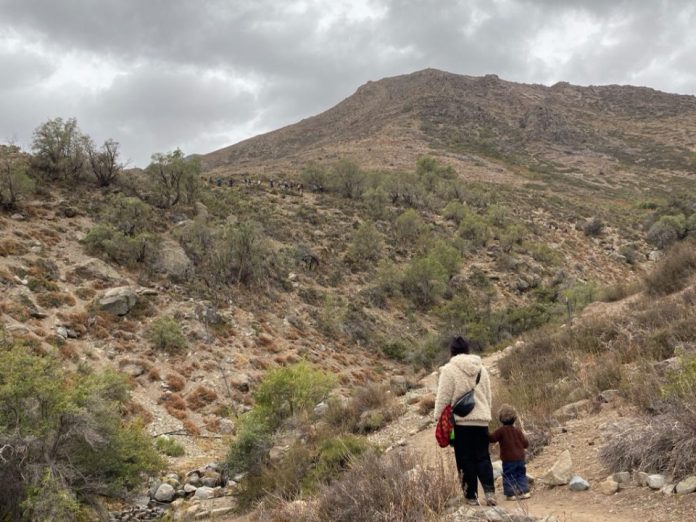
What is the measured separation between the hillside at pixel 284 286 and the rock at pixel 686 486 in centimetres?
287

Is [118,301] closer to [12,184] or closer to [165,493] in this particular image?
[12,184]

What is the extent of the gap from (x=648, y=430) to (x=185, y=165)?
27.1 m

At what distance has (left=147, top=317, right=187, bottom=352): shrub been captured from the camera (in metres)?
16.2

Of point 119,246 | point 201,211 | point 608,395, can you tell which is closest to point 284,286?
point 119,246

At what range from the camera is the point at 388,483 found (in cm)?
396

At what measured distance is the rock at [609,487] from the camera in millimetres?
4031

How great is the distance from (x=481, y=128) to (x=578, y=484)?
91831 millimetres

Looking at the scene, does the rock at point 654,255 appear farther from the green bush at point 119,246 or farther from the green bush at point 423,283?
the green bush at point 119,246

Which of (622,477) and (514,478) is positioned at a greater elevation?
(622,477)

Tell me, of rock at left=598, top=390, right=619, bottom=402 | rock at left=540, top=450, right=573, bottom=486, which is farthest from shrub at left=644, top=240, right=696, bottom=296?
rock at left=540, top=450, right=573, bottom=486

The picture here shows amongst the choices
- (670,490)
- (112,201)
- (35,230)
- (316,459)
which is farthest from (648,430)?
(112,201)

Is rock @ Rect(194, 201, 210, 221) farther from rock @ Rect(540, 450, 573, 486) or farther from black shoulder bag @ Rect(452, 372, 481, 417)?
rock @ Rect(540, 450, 573, 486)

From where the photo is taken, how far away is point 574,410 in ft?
21.0

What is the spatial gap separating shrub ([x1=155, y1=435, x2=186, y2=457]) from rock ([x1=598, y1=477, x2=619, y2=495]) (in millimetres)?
10432
